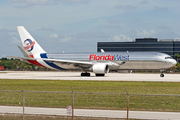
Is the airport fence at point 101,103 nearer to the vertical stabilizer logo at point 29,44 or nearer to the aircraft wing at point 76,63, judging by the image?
the aircraft wing at point 76,63

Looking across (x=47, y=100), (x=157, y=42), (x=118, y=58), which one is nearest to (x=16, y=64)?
(x=157, y=42)

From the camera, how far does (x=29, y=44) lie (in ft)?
193

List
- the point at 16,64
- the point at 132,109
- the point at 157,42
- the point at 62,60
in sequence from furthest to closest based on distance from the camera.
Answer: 1. the point at 157,42
2. the point at 16,64
3. the point at 62,60
4. the point at 132,109

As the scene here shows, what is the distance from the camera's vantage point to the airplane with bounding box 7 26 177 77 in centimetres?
5197

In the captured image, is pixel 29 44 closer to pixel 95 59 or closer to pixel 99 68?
pixel 95 59

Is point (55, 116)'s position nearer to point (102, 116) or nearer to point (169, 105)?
point (102, 116)

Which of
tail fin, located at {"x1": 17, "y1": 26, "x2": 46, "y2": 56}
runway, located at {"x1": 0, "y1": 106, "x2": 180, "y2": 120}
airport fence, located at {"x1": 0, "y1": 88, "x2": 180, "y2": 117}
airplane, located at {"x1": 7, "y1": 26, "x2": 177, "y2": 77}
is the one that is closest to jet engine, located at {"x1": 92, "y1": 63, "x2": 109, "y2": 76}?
airplane, located at {"x1": 7, "y1": 26, "x2": 177, "y2": 77}

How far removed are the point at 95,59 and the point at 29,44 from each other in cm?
1355

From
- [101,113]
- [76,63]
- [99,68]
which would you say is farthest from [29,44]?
[101,113]

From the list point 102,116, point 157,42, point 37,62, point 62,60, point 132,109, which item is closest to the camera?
point 102,116

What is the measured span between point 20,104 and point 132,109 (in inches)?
298

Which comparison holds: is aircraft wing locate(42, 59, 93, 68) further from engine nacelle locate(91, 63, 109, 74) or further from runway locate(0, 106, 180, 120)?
runway locate(0, 106, 180, 120)

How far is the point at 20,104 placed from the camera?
20.5m

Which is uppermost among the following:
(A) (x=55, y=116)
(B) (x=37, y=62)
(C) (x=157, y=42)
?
(C) (x=157, y=42)
